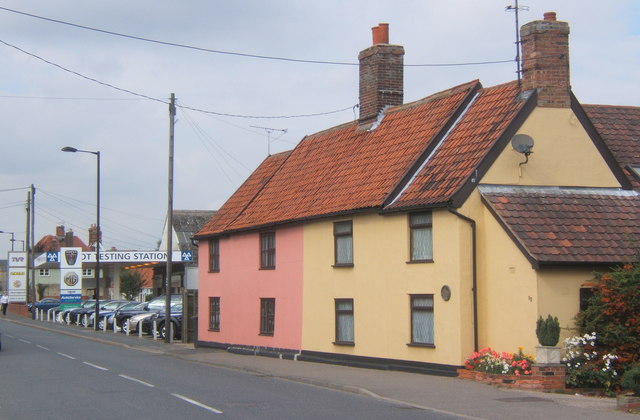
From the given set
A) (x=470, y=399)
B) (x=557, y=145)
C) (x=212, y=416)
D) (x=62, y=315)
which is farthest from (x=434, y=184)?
(x=62, y=315)

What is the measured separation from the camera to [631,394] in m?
14.8

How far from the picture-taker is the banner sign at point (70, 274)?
52875mm

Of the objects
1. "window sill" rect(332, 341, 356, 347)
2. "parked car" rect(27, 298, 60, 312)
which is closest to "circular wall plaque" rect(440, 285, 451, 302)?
"window sill" rect(332, 341, 356, 347)

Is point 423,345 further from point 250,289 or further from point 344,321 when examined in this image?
point 250,289

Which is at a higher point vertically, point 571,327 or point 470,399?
point 571,327

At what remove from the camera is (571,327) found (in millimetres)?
18219

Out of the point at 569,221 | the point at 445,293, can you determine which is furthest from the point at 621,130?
the point at 445,293

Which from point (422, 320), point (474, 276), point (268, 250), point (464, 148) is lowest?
point (422, 320)

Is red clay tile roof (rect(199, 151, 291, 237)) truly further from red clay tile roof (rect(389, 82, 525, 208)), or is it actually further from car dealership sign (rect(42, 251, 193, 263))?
car dealership sign (rect(42, 251, 193, 263))

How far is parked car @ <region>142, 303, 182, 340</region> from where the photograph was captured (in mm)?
35656

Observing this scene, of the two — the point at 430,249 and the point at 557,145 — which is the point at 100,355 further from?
the point at 557,145

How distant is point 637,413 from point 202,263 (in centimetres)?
2073

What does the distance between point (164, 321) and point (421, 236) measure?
18.3 m

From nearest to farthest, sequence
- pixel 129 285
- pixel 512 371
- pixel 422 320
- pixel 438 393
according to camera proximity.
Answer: pixel 438 393, pixel 512 371, pixel 422 320, pixel 129 285
